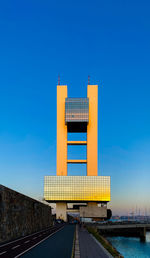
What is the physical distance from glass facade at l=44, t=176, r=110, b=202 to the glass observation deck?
73.7 feet

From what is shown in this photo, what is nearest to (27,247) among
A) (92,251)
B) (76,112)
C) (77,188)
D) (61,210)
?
(92,251)

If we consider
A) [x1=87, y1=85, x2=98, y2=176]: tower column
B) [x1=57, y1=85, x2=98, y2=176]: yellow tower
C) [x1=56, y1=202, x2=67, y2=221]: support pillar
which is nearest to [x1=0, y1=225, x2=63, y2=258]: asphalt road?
[x1=57, y1=85, x2=98, y2=176]: yellow tower

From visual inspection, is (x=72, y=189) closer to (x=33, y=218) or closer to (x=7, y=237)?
(x=33, y=218)

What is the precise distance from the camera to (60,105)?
133 meters

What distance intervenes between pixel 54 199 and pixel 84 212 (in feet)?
102

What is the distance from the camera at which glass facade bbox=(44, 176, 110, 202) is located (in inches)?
5187

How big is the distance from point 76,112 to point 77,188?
33.6m

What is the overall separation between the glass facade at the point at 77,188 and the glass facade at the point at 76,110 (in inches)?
1025

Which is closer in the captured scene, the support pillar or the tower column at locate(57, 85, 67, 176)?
the support pillar

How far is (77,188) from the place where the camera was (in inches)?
5261

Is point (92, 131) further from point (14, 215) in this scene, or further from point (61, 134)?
point (14, 215)

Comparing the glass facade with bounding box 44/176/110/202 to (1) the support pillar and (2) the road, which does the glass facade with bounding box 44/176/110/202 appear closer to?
(1) the support pillar

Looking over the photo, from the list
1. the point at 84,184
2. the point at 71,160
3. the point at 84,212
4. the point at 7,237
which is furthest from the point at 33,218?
the point at 84,184

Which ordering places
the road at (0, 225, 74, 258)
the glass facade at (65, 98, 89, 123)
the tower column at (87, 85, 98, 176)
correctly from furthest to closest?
the glass facade at (65, 98, 89, 123) → the tower column at (87, 85, 98, 176) → the road at (0, 225, 74, 258)
